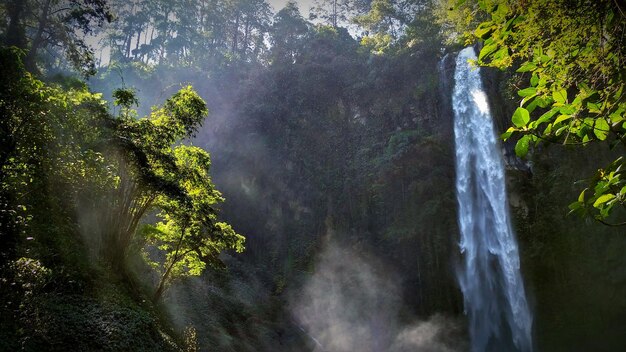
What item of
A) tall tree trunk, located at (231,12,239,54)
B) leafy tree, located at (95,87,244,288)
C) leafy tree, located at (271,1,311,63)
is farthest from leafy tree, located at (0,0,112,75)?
tall tree trunk, located at (231,12,239,54)

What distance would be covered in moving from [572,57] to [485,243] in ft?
79.7

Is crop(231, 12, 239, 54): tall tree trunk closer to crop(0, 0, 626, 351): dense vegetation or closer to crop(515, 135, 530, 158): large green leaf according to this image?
crop(0, 0, 626, 351): dense vegetation

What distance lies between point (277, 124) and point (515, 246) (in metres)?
23.2

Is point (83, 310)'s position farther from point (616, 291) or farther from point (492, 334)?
→ point (616, 291)

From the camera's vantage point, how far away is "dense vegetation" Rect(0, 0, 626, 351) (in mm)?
2703

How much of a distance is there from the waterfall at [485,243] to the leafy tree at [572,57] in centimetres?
2097

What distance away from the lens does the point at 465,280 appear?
24125 millimetres

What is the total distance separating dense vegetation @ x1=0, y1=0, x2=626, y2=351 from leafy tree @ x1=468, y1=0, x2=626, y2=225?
0.05 ft

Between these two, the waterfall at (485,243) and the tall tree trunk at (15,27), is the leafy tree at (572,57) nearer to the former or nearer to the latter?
the waterfall at (485,243)

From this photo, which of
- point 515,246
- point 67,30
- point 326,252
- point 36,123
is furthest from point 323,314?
point 67,30

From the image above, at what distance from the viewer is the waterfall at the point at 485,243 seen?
22.6 m

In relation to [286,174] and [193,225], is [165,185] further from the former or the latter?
[286,174]

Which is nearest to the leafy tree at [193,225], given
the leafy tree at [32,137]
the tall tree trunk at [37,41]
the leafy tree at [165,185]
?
the leafy tree at [165,185]

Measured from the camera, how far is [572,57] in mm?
2213
